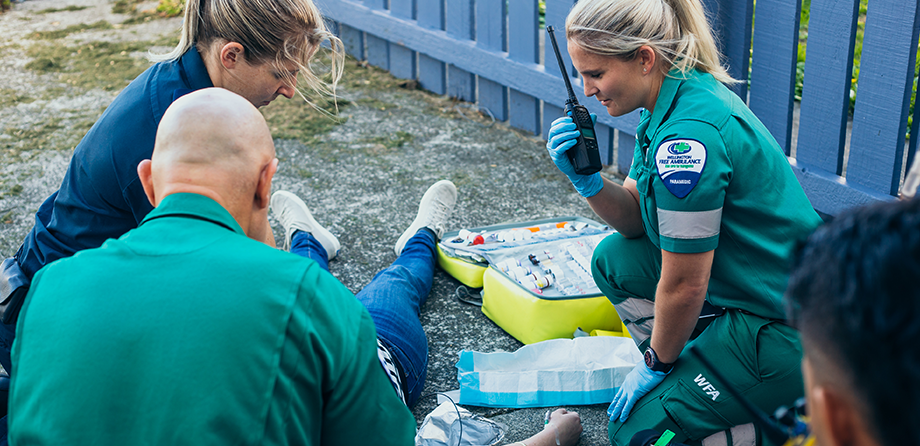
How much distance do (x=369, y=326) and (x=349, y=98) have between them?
3697mm

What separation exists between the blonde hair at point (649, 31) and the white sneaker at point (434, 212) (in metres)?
1.26

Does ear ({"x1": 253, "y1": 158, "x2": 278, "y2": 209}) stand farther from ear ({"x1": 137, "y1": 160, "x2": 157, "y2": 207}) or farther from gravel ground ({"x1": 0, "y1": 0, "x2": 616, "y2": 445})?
gravel ground ({"x1": 0, "y1": 0, "x2": 616, "y2": 445})

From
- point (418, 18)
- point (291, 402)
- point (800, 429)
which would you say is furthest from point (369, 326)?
point (418, 18)

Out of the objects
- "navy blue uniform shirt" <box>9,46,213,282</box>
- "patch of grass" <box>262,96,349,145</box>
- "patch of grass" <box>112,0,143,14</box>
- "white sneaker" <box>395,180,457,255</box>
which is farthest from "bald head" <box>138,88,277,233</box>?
"patch of grass" <box>112,0,143,14</box>

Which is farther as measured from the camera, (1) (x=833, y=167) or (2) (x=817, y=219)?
(1) (x=833, y=167)

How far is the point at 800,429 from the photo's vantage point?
834mm

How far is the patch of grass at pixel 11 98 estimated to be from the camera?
4.62m

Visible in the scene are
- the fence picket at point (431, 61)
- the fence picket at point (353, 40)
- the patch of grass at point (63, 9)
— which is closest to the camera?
the fence picket at point (431, 61)

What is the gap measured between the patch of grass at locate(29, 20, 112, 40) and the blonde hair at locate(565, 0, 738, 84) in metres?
5.34

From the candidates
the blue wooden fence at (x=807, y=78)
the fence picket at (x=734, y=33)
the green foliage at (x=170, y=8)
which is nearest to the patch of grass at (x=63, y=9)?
Result: the green foliage at (x=170, y=8)

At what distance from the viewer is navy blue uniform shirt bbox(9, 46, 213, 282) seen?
1.91m

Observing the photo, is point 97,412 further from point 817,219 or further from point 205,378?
point 817,219

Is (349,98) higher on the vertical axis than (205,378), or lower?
lower

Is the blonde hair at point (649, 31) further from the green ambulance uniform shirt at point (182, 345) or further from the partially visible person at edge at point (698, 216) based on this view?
the green ambulance uniform shirt at point (182, 345)
